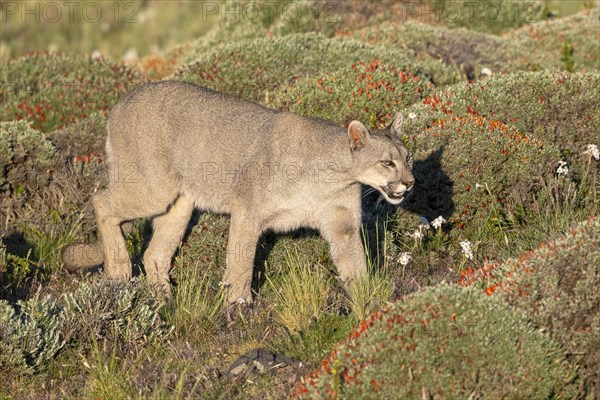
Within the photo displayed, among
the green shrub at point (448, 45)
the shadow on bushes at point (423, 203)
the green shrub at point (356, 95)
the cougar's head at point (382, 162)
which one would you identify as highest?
the cougar's head at point (382, 162)

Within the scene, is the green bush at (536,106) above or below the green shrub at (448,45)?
above

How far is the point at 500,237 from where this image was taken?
9.09m

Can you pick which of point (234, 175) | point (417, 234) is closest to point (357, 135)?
point (417, 234)

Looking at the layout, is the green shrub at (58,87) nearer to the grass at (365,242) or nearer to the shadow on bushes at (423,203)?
the grass at (365,242)

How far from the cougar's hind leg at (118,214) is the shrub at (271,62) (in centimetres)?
392

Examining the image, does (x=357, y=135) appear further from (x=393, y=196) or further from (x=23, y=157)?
(x=23, y=157)

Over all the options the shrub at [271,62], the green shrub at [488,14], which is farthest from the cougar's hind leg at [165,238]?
the green shrub at [488,14]

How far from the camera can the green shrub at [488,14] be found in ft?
58.2

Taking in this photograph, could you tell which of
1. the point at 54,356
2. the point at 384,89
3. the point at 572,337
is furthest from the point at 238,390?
the point at 384,89

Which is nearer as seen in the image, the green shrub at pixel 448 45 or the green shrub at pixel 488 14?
the green shrub at pixel 448 45

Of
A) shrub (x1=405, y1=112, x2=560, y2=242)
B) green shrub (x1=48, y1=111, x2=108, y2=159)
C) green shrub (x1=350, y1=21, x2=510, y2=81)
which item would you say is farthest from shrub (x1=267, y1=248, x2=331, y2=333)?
green shrub (x1=350, y1=21, x2=510, y2=81)

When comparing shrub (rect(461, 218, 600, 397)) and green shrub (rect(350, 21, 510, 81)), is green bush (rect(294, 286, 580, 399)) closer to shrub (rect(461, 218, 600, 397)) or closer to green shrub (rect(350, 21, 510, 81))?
shrub (rect(461, 218, 600, 397))

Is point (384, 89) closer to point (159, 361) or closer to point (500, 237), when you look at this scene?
point (500, 237)

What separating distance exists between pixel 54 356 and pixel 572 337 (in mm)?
4003
